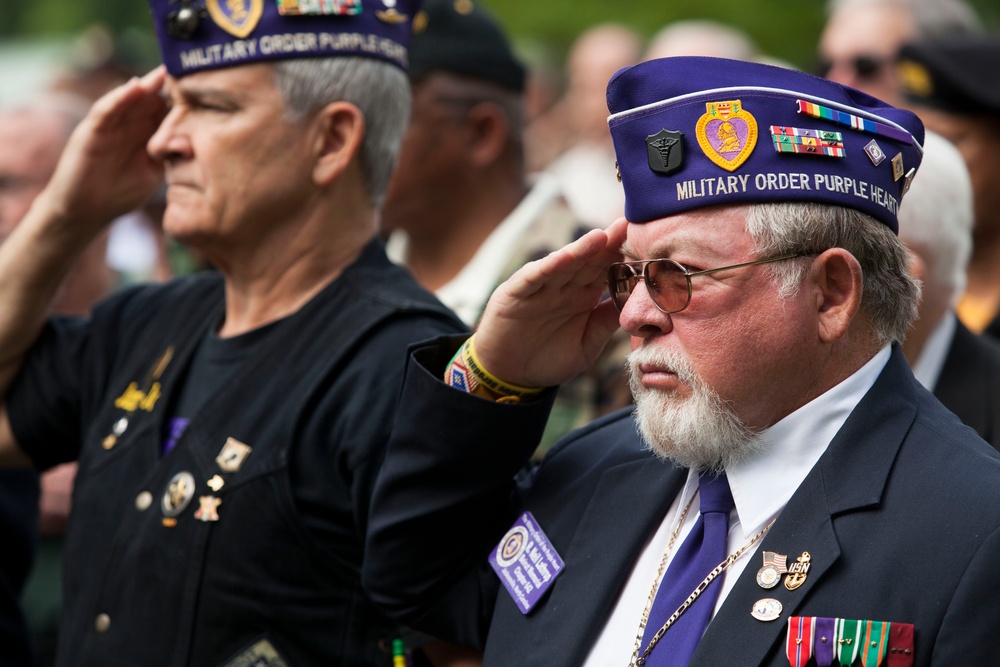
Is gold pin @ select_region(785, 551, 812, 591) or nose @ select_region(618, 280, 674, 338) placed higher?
nose @ select_region(618, 280, 674, 338)

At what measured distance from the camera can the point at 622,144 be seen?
2.96 metres

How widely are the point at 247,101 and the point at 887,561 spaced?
6.92 ft

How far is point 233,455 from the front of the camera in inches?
135

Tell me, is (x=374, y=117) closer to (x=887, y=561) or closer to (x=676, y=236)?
(x=676, y=236)

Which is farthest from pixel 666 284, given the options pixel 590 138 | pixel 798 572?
pixel 590 138

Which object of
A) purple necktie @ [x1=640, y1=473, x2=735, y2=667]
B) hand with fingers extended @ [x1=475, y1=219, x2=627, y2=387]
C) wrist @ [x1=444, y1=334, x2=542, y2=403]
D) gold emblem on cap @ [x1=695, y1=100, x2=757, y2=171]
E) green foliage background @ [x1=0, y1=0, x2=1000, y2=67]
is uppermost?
gold emblem on cap @ [x1=695, y1=100, x2=757, y2=171]

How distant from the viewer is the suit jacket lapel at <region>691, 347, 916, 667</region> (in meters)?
2.52

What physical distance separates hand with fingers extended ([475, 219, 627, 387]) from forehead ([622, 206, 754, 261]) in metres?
0.22

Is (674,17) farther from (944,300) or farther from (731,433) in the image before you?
(731,433)

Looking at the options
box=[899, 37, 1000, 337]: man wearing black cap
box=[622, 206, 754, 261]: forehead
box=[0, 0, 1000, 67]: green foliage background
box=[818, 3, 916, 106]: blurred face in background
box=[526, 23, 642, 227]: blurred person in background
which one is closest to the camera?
box=[622, 206, 754, 261]: forehead

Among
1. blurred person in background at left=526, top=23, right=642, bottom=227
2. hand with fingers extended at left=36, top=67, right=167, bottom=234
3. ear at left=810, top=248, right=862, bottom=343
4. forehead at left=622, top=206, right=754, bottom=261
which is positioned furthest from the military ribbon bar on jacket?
blurred person in background at left=526, top=23, right=642, bottom=227

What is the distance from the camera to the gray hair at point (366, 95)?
373 cm

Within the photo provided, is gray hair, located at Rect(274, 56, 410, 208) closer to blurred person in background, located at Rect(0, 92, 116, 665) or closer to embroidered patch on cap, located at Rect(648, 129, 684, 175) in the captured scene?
embroidered patch on cap, located at Rect(648, 129, 684, 175)

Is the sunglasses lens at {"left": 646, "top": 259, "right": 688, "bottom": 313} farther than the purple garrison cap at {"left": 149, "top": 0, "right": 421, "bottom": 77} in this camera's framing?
No
